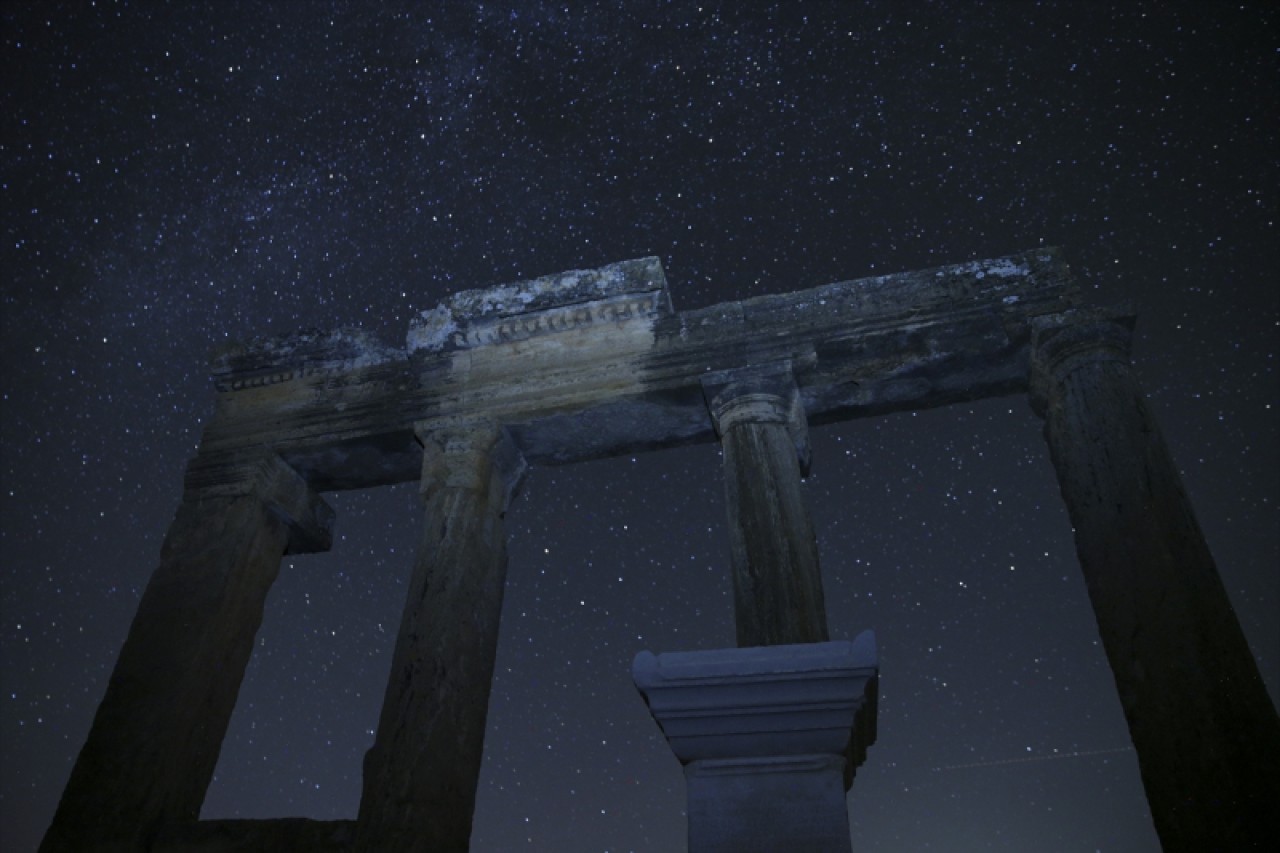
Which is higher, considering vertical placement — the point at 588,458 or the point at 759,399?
the point at 588,458

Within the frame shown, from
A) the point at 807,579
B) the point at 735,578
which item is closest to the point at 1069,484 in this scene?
the point at 807,579

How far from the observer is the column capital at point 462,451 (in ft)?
28.4

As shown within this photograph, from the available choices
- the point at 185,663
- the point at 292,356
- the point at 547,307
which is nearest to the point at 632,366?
the point at 547,307

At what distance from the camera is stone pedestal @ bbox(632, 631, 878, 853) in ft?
10.4

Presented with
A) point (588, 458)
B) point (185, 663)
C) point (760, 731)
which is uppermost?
point (588, 458)

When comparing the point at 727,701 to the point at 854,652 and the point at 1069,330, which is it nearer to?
the point at 854,652

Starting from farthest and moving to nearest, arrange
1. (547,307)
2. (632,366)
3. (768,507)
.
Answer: (547,307) → (632,366) → (768,507)

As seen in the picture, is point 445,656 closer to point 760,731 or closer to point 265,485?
point 265,485

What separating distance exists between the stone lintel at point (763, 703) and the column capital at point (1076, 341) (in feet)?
18.4

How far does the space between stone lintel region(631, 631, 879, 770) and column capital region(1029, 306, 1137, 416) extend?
221 inches

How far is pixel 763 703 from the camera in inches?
126

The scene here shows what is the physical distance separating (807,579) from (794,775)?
4106mm

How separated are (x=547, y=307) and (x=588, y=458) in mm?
1772

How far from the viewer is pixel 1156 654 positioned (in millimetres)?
5934
